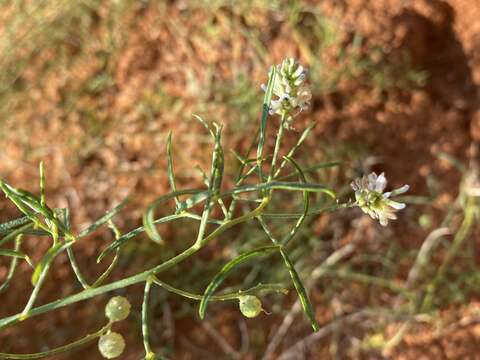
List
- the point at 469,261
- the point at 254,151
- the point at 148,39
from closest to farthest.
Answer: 1. the point at 469,261
2. the point at 254,151
3. the point at 148,39

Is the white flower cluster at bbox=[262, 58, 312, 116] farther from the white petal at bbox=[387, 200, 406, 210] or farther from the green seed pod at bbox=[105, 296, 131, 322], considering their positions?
the green seed pod at bbox=[105, 296, 131, 322]

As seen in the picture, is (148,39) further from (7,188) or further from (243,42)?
(7,188)

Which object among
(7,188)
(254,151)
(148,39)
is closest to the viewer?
(7,188)

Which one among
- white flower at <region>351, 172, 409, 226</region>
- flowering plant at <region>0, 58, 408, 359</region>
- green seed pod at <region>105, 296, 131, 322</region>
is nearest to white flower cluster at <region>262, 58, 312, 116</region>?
flowering plant at <region>0, 58, 408, 359</region>

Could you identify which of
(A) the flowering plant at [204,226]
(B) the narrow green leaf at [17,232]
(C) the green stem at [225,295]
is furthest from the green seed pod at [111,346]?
(B) the narrow green leaf at [17,232]

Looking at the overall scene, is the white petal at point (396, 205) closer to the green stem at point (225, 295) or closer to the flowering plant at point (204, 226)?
the flowering plant at point (204, 226)

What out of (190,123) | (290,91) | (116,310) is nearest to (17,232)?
(116,310)

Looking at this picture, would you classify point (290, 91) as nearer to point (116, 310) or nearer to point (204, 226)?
point (204, 226)

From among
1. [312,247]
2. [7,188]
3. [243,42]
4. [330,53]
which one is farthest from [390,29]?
[7,188]
